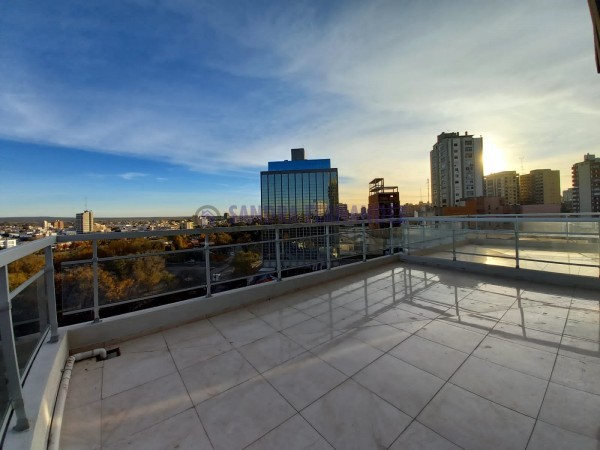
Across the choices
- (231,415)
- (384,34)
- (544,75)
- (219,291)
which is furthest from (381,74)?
(231,415)

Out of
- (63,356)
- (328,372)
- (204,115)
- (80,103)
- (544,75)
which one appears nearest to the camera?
(328,372)

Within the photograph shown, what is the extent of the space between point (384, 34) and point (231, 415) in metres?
6.66

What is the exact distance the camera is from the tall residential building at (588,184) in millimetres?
29520

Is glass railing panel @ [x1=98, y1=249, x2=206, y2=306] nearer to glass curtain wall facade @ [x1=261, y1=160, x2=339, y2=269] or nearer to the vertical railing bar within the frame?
the vertical railing bar

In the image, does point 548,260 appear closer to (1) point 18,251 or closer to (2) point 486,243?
(2) point 486,243

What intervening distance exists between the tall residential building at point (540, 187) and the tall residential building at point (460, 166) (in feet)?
42.9

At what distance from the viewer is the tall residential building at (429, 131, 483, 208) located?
55969mm

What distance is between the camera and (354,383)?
178 cm

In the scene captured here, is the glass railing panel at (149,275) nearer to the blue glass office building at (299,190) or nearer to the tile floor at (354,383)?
the tile floor at (354,383)

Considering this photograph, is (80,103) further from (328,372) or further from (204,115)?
(328,372)

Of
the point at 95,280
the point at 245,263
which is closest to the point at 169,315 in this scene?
the point at 95,280

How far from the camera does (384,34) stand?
5.02 meters

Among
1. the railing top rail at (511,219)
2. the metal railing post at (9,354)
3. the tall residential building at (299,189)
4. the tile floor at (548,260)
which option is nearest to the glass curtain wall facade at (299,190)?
the tall residential building at (299,189)

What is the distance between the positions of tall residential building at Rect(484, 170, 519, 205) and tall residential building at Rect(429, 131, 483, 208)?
34.1ft
